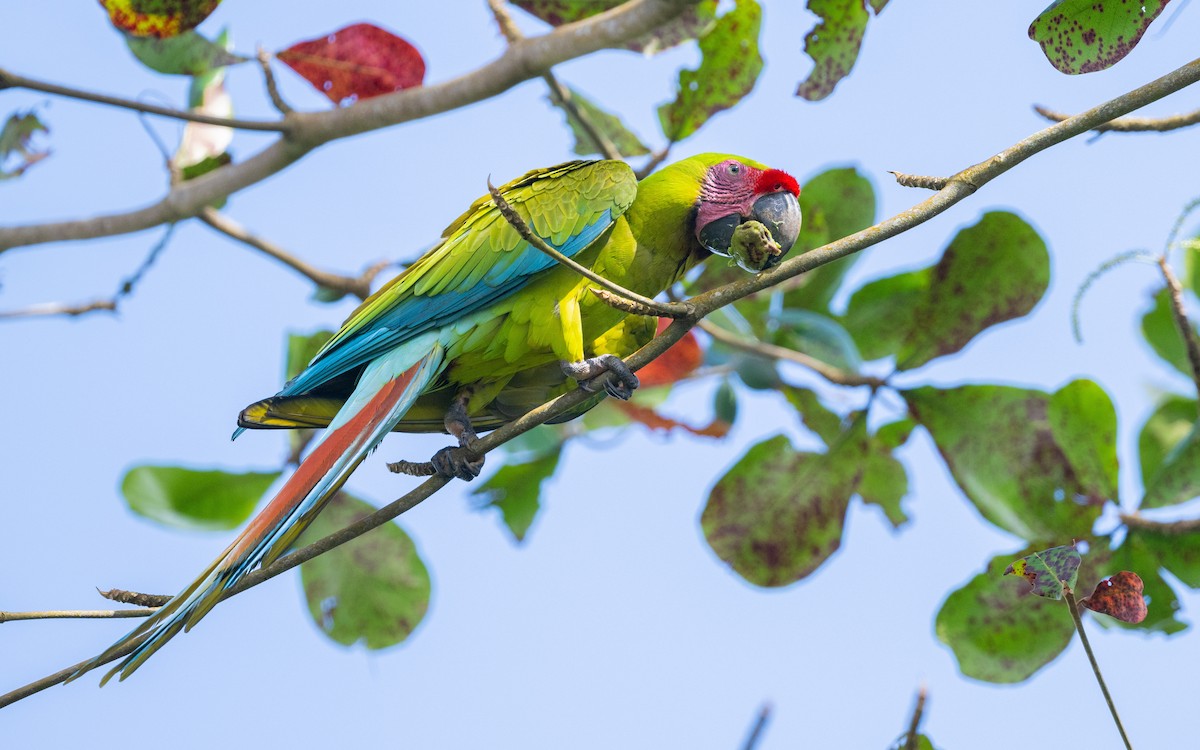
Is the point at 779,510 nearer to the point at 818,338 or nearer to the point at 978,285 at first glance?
the point at 818,338

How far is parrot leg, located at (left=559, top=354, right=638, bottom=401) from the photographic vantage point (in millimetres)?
2490

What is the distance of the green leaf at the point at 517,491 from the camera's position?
138 inches

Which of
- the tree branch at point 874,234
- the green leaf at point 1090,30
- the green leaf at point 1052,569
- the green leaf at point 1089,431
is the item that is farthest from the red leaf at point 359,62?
the green leaf at point 1052,569

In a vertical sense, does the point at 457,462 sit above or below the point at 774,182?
below

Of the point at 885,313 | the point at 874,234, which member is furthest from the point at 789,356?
the point at 874,234

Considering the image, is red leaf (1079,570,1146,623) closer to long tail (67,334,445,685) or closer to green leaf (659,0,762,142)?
long tail (67,334,445,685)

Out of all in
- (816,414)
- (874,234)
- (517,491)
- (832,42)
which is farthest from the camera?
(517,491)

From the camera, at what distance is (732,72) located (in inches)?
122

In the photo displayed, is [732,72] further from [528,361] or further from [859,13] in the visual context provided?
[528,361]

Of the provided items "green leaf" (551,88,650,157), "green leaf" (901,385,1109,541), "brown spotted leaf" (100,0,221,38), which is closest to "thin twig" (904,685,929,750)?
"green leaf" (901,385,1109,541)

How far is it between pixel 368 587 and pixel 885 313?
1750 millimetres

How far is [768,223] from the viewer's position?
2807 millimetres

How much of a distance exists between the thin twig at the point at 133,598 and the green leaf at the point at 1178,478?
87.0 inches

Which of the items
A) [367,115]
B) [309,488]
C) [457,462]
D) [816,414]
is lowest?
[309,488]
